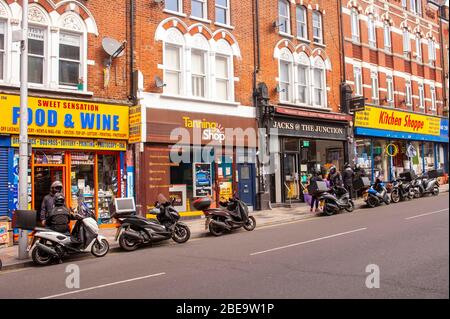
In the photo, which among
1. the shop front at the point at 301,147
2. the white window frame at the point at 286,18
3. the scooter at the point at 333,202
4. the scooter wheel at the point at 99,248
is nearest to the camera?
the scooter wheel at the point at 99,248

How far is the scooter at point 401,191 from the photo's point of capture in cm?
1977

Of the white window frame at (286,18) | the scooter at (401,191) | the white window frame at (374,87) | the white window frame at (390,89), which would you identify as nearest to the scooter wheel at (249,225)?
the scooter at (401,191)

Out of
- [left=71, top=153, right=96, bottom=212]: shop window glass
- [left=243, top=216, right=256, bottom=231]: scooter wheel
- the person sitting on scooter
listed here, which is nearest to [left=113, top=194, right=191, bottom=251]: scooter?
the person sitting on scooter

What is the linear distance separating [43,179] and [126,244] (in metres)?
4.51

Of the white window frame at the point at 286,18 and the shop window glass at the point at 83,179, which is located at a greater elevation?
the white window frame at the point at 286,18

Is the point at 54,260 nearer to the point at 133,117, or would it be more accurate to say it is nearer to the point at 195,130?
the point at 133,117

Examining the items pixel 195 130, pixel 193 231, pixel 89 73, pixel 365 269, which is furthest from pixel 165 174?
pixel 365 269

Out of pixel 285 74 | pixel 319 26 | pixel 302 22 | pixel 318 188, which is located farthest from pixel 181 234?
pixel 319 26

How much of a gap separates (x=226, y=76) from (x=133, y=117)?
5.40 metres

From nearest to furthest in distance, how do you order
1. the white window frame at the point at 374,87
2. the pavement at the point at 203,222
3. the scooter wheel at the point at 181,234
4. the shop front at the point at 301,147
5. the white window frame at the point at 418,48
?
1. the pavement at the point at 203,222
2. the scooter wheel at the point at 181,234
3. the shop front at the point at 301,147
4. the white window frame at the point at 374,87
5. the white window frame at the point at 418,48

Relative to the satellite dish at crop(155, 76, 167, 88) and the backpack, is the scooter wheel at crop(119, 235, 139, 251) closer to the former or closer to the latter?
the backpack

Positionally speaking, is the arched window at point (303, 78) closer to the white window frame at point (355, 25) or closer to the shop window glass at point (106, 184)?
the white window frame at point (355, 25)

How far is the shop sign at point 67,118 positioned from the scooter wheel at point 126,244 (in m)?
4.70

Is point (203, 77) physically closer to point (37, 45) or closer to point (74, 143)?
point (74, 143)
